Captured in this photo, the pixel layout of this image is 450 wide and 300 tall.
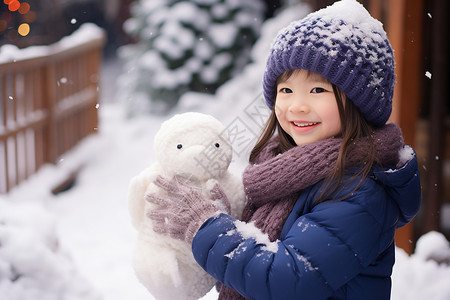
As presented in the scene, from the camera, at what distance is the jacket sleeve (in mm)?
1405

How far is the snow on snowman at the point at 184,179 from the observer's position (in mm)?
1577

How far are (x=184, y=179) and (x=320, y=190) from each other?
0.42 meters

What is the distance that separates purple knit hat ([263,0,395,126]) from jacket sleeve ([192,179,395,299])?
288 millimetres

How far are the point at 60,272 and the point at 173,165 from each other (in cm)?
135

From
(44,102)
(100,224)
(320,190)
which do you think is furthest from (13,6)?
(320,190)

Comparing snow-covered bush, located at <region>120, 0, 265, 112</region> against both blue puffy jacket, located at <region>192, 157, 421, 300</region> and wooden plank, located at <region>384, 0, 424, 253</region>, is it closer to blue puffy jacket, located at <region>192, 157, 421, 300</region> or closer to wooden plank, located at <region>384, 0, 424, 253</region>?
wooden plank, located at <region>384, 0, 424, 253</region>

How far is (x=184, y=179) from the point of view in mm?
1597

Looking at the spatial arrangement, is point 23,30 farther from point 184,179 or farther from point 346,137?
point 346,137

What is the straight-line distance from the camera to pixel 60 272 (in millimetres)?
2600

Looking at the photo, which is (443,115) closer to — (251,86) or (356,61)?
(356,61)

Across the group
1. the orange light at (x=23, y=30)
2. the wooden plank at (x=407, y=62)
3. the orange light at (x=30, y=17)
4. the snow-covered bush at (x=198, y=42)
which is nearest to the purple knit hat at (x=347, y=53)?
the wooden plank at (x=407, y=62)

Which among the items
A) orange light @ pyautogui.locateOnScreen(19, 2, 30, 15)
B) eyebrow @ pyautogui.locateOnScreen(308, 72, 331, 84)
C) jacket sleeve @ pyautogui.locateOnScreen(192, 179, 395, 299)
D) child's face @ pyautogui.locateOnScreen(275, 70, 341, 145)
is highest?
eyebrow @ pyautogui.locateOnScreen(308, 72, 331, 84)

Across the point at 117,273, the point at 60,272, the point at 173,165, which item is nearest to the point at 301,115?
the point at 173,165

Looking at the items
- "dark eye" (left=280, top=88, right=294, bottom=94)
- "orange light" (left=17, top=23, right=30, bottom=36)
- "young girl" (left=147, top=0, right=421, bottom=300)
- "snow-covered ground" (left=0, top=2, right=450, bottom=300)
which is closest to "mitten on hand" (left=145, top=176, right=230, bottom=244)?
"young girl" (left=147, top=0, right=421, bottom=300)
